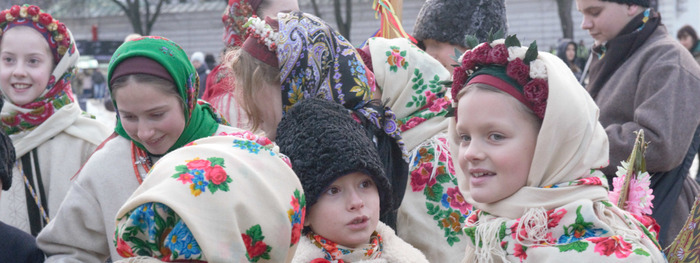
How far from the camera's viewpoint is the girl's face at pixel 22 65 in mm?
4449

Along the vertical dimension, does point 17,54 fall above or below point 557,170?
below

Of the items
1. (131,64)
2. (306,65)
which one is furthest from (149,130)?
(306,65)

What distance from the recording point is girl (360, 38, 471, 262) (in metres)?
3.70

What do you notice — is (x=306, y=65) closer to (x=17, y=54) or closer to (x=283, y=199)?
(x=283, y=199)

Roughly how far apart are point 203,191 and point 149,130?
108 cm

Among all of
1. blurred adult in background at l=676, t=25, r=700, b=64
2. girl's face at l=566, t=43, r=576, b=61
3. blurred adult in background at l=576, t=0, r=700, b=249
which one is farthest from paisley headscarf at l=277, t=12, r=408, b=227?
girl's face at l=566, t=43, r=576, b=61

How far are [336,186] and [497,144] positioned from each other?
575 mm

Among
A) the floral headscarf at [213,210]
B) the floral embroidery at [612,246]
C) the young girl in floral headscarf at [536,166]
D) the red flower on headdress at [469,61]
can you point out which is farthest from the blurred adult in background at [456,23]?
the floral headscarf at [213,210]

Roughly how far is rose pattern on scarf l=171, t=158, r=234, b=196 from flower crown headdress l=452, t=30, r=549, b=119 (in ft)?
3.42

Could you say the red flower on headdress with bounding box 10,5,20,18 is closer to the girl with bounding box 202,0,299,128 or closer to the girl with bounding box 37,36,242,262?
the girl with bounding box 202,0,299,128

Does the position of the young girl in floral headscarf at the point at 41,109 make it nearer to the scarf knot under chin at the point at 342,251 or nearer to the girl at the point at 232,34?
the girl at the point at 232,34

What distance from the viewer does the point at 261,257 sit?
234 cm

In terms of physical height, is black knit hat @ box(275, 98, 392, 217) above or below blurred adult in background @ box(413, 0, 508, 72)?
above

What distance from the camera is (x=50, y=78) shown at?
14.9 ft
